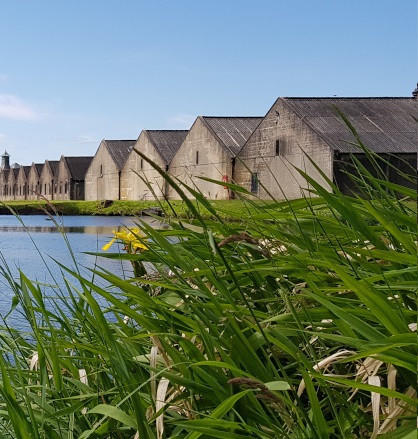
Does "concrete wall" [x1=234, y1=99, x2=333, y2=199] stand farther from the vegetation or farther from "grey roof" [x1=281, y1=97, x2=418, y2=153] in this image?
the vegetation

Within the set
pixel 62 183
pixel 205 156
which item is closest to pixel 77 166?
pixel 62 183

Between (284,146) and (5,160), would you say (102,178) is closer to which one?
(284,146)

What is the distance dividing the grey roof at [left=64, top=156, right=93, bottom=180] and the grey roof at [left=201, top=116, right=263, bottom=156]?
86.3 ft

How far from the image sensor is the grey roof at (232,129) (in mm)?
33594

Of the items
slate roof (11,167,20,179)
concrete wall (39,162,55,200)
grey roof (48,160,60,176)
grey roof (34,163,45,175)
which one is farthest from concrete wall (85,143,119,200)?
slate roof (11,167,20,179)

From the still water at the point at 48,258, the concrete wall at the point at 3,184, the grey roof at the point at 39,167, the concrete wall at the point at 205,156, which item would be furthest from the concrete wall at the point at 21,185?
the still water at the point at 48,258

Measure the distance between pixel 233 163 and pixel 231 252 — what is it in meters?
30.8

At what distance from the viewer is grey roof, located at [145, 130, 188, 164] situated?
41375 millimetres

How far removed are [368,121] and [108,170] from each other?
24.9 m

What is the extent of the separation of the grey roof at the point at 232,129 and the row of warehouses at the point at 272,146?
0.14ft

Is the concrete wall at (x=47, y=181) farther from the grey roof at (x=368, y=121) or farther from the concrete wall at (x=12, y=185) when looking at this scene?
the grey roof at (x=368, y=121)

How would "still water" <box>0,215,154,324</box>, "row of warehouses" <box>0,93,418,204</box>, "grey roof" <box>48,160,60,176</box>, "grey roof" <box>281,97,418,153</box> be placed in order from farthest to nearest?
"grey roof" <box>48,160,60,176</box>
"grey roof" <box>281,97,418,153</box>
"row of warehouses" <box>0,93,418,204</box>
"still water" <box>0,215,154,324</box>

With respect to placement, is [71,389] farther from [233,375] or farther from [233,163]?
[233,163]

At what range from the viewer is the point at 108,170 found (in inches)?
1930
